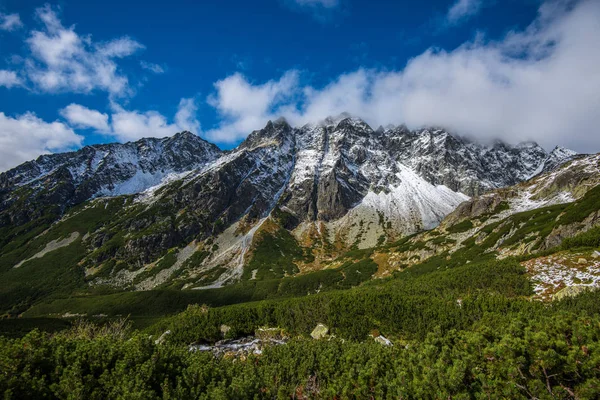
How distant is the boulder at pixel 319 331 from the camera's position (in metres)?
30.6

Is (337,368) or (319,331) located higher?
(337,368)

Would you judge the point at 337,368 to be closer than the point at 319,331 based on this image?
Yes

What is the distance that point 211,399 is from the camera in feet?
34.4

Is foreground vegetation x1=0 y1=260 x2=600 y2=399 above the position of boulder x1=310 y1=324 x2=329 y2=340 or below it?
above

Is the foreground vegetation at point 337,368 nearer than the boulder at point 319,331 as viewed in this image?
Yes

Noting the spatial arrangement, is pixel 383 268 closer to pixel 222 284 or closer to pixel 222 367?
pixel 222 284

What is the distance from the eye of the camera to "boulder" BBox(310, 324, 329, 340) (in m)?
30.6

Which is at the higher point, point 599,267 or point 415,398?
point 415,398

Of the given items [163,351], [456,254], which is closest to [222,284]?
[456,254]

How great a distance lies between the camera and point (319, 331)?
31188 mm

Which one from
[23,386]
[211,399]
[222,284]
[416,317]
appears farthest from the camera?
[222,284]

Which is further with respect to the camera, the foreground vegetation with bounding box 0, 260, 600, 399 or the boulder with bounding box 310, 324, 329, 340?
the boulder with bounding box 310, 324, 329, 340

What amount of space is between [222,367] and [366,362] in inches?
267

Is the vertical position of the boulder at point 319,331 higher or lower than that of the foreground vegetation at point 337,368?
lower
